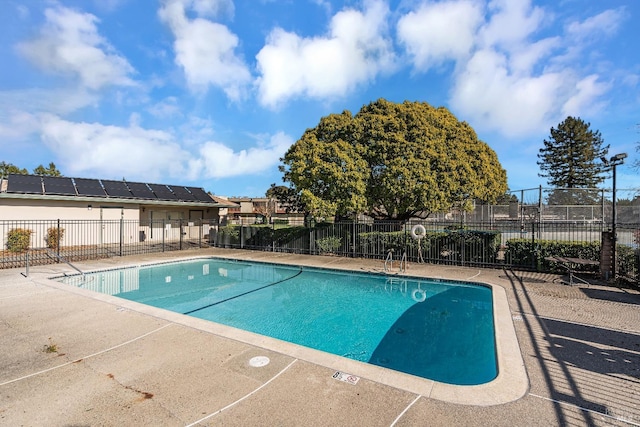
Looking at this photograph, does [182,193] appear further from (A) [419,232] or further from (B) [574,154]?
(B) [574,154]

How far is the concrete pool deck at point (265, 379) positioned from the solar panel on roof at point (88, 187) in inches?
548

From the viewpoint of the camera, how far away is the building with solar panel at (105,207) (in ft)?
51.8

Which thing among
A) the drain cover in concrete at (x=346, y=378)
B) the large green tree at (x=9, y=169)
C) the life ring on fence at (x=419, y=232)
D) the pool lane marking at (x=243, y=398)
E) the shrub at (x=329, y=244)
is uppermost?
the large green tree at (x=9, y=169)

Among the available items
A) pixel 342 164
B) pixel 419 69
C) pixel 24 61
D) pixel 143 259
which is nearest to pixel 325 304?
pixel 342 164

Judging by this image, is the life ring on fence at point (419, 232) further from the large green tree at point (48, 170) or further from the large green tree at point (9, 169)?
the large green tree at point (48, 170)

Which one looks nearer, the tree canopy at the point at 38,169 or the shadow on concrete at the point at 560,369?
the shadow on concrete at the point at 560,369

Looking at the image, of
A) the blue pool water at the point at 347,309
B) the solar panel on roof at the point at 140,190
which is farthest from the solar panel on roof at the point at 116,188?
the blue pool water at the point at 347,309

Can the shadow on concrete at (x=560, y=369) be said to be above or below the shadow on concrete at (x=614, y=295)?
below

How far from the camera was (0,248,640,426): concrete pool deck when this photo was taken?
2.91 meters

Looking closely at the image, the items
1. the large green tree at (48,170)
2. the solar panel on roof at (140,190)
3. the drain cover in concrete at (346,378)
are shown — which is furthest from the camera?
the large green tree at (48,170)

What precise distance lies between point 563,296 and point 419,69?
12.1 meters

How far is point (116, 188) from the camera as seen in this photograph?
19.5 metres

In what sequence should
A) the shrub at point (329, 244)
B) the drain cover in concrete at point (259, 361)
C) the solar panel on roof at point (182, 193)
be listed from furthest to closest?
the solar panel on roof at point (182, 193) < the shrub at point (329, 244) < the drain cover in concrete at point (259, 361)

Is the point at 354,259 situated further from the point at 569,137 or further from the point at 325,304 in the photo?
the point at 569,137
